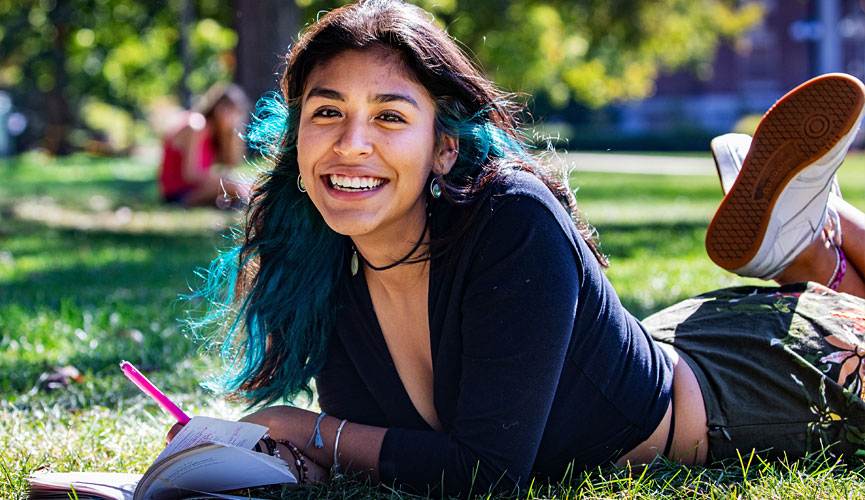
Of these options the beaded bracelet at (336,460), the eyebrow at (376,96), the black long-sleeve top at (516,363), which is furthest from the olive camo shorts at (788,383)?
the eyebrow at (376,96)

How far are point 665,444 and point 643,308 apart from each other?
2.18 meters

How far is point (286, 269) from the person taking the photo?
2.56 meters

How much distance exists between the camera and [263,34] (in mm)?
9578

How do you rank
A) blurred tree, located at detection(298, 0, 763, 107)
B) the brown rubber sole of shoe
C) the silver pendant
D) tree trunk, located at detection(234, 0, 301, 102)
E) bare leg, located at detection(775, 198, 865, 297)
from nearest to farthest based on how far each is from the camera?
the silver pendant < the brown rubber sole of shoe < bare leg, located at detection(775, 198, 865, 297) < tree trunk, located at detection(234, 0, 301, 102) < blurred tree, located at detection(298, 0, 763, 107)

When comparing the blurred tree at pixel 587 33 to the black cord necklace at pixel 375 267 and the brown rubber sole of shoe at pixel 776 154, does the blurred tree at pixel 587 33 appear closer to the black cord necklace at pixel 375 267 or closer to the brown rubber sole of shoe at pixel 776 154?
the brown rubber sole of shoe at pixel 776 154

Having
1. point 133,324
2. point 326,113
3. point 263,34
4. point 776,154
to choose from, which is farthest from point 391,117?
point 263,34

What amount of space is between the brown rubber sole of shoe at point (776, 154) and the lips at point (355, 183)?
4.31 feet

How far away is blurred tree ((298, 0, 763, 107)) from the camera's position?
17875mm

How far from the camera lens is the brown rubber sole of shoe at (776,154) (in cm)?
289

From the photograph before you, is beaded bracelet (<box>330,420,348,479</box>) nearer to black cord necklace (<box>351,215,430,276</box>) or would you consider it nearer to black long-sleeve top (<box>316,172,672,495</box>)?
black long-sleeve top (<box>316,172,672,495</box>)

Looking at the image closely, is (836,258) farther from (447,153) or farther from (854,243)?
(447,153)

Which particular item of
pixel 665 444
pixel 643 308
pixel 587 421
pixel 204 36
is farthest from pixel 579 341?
pixel 204 36

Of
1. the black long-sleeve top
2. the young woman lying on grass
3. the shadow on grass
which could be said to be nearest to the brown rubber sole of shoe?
the young woman lying on grass

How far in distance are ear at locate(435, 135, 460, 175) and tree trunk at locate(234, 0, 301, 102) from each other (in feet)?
23.8
